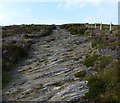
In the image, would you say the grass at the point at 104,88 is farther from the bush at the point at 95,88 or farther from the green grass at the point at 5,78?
the green grass at the point at 5,78

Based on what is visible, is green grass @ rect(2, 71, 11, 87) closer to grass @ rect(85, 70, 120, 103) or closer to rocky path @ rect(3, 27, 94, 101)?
rocky path @ rect(3, 27, 94, 101)

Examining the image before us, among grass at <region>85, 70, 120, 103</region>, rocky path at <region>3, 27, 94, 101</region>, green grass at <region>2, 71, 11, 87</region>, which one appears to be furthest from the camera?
green grass at <region>2, 71, 11, 87</region>

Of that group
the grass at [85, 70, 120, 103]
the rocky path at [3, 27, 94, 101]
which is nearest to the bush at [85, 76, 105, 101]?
the grass at [85, 70, 120, 103]

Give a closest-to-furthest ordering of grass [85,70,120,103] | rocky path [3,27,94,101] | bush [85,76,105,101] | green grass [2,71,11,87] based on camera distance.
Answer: grass [85,70,120,103], bush [85,76,105,101], rocky path [3,27,94,101], green grass [2,71,11,87]

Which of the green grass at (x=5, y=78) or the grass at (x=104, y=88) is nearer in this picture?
the grass at (x=104, y=88)

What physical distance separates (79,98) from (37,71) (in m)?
6.01

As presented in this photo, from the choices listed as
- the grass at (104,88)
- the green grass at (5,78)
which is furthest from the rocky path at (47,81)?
the grass at (104,88)

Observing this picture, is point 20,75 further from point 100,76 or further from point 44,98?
point 100,76

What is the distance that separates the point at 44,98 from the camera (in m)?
9.38

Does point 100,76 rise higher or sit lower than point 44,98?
higher

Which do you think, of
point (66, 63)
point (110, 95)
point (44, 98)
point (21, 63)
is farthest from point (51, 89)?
point (21, 63)

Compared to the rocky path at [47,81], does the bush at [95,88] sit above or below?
above

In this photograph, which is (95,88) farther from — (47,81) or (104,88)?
(47,81)

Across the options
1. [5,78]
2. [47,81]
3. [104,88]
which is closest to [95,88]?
[104,88]
